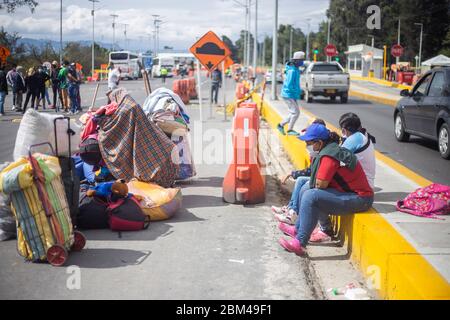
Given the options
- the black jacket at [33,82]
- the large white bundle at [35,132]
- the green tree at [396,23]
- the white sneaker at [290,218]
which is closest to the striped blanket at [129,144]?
the large white bundle at [35,132]

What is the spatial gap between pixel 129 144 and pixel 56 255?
252 centimetres

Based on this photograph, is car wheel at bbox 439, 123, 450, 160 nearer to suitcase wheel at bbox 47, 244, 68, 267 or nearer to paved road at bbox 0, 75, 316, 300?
paved road at bbox 0, 75, 316, 300

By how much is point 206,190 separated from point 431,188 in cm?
345

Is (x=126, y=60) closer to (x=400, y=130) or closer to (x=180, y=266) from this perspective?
(x=400, y=130)

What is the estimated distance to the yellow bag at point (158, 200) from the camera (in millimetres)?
6500

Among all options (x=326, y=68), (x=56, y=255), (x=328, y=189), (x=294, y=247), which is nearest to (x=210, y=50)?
(x=328, y=189)

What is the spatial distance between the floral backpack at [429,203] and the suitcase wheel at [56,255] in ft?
11.8

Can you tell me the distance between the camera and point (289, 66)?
13.0 m

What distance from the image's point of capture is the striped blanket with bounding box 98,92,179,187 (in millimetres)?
7160

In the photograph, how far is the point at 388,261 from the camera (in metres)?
4.14

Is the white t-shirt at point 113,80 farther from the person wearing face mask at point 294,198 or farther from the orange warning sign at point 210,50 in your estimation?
the person wearing face mask at point 294,198
